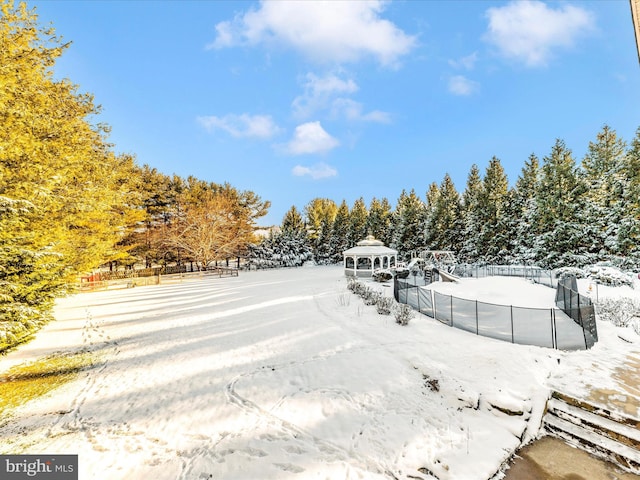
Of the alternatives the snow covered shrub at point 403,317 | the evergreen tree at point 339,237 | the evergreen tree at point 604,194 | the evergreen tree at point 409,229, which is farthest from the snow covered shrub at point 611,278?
the evergreen tree at point 339,237

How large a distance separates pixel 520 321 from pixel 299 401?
886cm

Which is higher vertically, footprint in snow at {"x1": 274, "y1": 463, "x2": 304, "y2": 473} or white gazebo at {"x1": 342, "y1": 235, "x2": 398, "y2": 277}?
white gazebo at {"x1": 342, "y1": 235, "x2": 398, "y2": 277}

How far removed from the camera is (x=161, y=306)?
15844 mm

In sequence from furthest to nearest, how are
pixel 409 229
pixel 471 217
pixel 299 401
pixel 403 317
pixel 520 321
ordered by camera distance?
1. pixel 409 229
2. pixel 471 217
3. pixel 403 317
4. pixel 520 321
5. pixel 299 401

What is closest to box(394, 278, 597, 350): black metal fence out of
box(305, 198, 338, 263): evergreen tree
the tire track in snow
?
the tire track in snow

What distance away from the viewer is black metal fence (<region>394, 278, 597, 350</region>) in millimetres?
8820

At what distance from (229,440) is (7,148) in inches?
385

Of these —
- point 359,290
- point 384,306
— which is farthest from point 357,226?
point 384,306

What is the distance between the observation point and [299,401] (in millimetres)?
6414

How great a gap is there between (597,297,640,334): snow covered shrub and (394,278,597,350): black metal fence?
105cm

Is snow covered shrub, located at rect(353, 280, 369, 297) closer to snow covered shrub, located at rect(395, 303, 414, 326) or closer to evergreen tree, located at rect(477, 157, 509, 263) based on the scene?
snow covered shrub, located at rect(395, 303, 414, 326)

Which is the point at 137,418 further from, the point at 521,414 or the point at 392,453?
the point at 521,414

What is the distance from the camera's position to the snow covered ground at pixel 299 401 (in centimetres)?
474

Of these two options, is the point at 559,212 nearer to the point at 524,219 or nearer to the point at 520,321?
the point at 524,219
